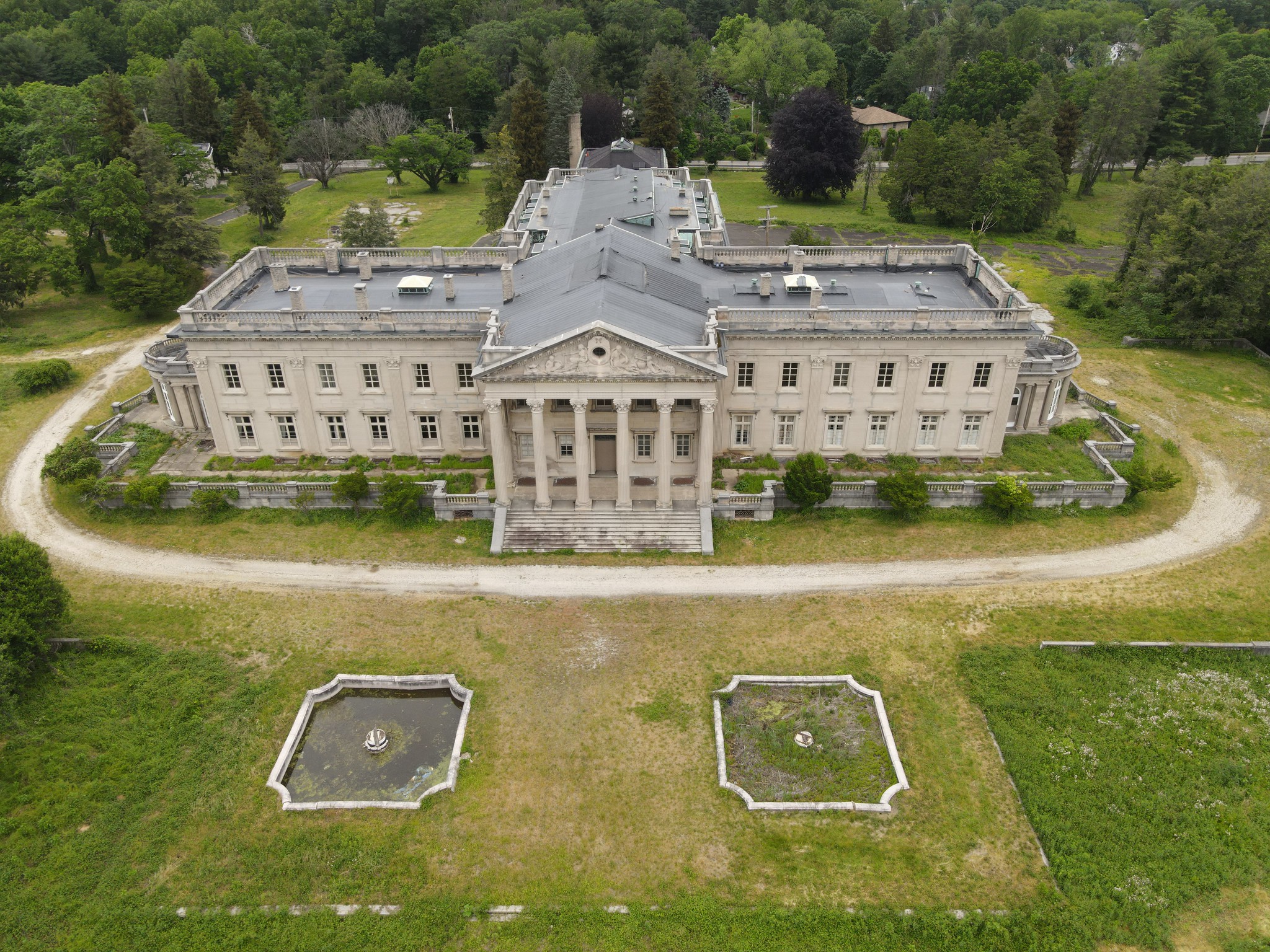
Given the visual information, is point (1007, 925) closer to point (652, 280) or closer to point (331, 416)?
point (652, 280)

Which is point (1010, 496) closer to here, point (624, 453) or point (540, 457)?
point (624, 453)

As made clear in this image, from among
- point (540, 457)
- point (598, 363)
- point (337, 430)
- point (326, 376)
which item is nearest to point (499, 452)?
point (540, 457)

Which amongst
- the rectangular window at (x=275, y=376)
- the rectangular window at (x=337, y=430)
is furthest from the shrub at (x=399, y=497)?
the rectangular window at (x=275, y=376)

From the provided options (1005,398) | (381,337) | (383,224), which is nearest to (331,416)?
(381,337)

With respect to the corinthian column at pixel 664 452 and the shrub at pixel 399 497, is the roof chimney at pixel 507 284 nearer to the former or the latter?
the corinthian column at pixel 664 452

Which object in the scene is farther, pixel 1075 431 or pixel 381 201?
pixel 381 201

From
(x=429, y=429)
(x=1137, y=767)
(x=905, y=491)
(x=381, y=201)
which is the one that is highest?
(x=429, y=429)
